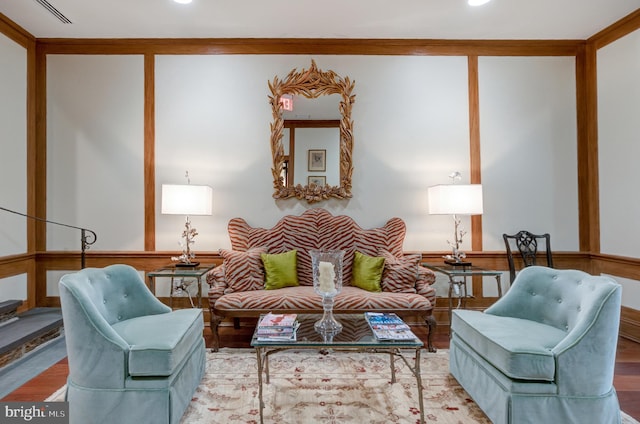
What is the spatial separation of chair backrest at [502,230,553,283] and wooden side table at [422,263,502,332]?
287mm

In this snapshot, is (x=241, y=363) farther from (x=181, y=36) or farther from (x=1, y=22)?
(x=1, y=22)

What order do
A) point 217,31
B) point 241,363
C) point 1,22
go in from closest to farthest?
1. point 241,363
2. point 1,22
3. point 217,31

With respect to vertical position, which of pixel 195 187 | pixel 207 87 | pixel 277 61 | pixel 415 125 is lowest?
pixel 195 187

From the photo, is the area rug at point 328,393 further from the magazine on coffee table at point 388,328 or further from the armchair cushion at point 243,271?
the armchair cushion at point 243,271

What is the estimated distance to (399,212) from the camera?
3.66 m

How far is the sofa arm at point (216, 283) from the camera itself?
2.89 m

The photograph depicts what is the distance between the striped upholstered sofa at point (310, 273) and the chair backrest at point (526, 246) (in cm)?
101

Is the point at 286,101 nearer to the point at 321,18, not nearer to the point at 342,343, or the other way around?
the point at 321,18

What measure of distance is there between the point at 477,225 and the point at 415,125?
117 cm

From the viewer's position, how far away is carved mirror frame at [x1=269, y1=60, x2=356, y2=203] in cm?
361

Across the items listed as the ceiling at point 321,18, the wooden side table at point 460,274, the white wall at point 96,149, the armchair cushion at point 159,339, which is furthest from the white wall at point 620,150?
the white wall at point 96,149

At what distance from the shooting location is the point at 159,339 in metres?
1.81

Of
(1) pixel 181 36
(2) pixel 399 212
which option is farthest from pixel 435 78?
(1) pixel 181 36

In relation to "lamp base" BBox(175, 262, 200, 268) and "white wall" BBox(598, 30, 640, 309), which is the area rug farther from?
"white wall" BBox(598, 30, 640, 309)
